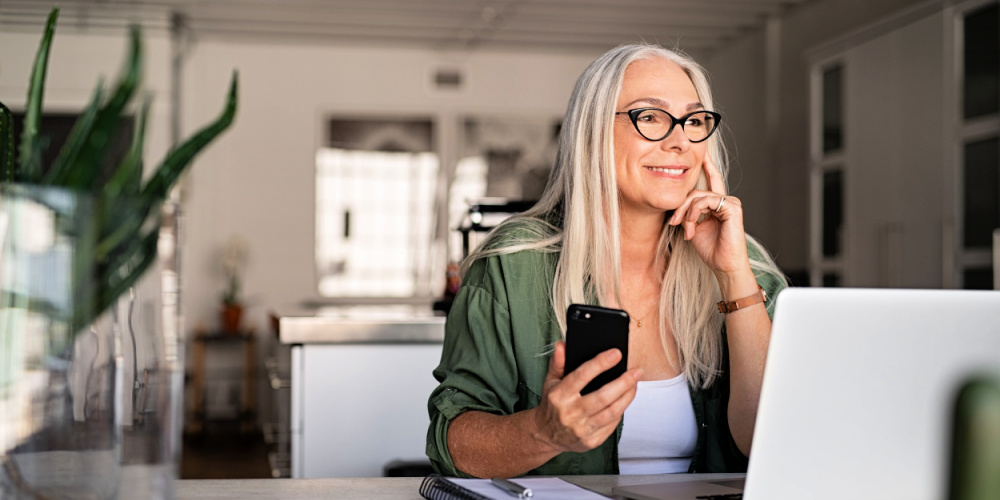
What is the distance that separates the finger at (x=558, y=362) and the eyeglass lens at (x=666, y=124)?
2.00ft

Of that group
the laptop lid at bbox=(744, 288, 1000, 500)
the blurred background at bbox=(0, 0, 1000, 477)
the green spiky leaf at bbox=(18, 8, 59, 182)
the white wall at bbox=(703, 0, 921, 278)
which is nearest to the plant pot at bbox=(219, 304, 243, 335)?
the blurred background at bbox=(0, 0, 1000, 477)

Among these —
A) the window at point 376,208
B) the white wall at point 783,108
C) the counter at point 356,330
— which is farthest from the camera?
the window at point 376,208

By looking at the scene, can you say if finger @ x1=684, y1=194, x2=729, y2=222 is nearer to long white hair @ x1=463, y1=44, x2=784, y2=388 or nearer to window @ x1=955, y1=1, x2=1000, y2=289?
long white hair @ x1=463, y1=44, x2=784, y2=388

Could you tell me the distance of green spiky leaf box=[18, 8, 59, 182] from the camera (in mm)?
746

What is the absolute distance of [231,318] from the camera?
7.05 metres

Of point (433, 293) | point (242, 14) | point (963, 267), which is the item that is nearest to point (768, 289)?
point (963, 267)

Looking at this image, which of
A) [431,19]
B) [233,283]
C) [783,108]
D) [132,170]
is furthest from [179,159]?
[233,283]

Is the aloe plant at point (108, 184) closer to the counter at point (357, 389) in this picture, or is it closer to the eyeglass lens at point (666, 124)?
the eyeglass lens at point (666, 124)

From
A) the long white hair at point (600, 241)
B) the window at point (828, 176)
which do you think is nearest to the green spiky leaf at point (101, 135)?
the long white hair at point (600, 241)

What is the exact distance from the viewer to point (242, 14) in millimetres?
6680

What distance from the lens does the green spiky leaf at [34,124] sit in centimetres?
75

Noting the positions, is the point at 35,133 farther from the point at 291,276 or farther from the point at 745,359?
the point at 291,276

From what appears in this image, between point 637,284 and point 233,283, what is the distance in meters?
5.93

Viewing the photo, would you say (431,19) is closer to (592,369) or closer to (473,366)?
(473,366)
